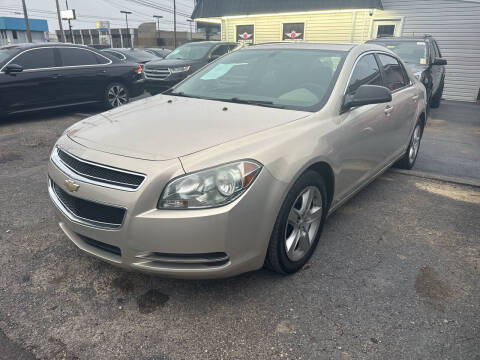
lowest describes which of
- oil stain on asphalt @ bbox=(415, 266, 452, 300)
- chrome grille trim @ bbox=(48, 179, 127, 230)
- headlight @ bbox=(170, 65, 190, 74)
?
oil stain on asphalt @ bbox=(415, 266, 452, 300)

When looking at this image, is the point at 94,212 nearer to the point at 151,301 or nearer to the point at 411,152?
the point at 151,301

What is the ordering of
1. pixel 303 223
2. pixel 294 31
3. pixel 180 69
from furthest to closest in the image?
pixel 294 31
pixel 180 69
pixel 303 223

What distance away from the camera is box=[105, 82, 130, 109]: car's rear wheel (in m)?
8.59

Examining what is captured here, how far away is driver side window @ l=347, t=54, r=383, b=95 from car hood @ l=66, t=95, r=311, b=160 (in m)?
0.75

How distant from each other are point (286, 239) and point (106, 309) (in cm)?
123

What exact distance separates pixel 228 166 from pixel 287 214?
55 centimetres

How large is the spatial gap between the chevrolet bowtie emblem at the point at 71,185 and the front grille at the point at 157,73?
28.0ft

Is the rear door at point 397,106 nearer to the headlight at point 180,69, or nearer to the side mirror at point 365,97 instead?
the side mirror at point 365,97

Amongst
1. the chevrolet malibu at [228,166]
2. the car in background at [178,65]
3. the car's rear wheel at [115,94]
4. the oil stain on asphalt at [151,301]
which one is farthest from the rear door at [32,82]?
the oil stain on asphalt at [151,301]

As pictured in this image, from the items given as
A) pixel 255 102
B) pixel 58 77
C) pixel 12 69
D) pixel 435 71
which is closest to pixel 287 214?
pixel 255 102

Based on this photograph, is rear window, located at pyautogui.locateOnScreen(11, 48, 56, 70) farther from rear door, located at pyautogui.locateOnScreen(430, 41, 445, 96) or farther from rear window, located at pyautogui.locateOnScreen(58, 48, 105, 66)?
rear door, located at pyautogui.locateOnScreen(430, 41, 445, 96)

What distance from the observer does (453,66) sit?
1330 centimetres

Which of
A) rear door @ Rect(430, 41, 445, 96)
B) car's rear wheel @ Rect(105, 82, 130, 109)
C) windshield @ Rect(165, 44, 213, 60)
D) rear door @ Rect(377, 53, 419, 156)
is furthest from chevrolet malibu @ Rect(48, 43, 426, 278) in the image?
windshield @ Rect(165, 44, 213, 60)

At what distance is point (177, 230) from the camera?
204cm
